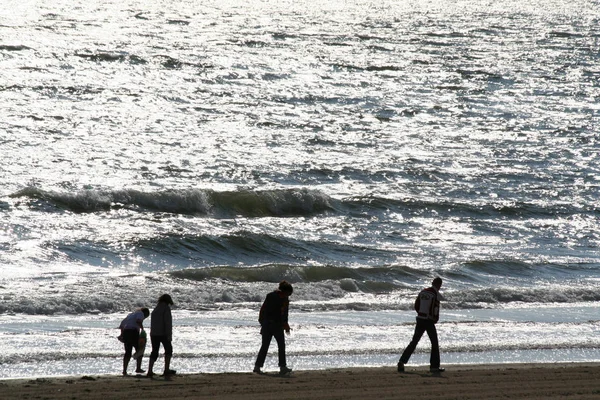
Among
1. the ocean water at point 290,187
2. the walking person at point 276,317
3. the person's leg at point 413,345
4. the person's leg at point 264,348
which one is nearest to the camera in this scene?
the person's leg at point 264,348

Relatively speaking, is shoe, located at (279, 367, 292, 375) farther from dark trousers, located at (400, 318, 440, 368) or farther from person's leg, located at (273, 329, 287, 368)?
dark trousers, located at (400, 318, 440, 368)

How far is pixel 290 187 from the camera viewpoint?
28.8 meters

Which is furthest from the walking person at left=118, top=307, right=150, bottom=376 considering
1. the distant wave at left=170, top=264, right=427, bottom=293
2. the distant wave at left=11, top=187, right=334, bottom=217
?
the distant wave at left=11, top=187, right=334, bottom=217

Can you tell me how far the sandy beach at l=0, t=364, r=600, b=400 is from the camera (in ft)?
36.2

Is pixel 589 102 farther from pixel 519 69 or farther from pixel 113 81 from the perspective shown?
pixel 113 81

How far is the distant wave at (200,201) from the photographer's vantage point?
25.8 meters

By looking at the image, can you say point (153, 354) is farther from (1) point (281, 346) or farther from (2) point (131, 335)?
(1) point (281, 346)

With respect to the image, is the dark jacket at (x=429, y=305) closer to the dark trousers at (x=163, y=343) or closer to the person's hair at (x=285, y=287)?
the person's hair at (x=285, y=287)

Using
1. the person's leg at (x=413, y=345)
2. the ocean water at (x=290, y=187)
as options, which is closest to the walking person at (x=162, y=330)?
the ocean water at (x=290, y=187)

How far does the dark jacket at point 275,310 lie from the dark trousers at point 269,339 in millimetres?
54

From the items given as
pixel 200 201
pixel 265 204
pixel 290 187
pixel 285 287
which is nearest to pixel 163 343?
pixel 285 287

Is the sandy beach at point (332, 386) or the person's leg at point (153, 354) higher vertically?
the person's leg at point (153, 354)

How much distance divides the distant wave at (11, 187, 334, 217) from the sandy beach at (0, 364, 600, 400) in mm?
14116

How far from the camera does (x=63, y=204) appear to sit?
83.9 feet
